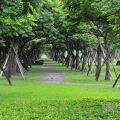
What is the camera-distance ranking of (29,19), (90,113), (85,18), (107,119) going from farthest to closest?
(29,19), (85,18), (90,113), (107,119)

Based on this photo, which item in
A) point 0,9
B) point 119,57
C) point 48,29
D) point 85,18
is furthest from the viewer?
point 119,57

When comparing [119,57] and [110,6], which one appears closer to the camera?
[110,6]

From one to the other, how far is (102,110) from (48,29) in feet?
101

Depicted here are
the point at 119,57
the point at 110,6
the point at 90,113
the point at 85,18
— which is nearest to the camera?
the point at 90,113

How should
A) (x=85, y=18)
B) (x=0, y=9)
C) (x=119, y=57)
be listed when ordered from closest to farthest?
(x=0, y=9)
(x=85, y=18)
(x=119, y=57)

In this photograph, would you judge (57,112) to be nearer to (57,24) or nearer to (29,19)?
(29,19)

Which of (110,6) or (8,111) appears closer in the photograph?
(8,111)

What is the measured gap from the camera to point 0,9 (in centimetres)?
1767

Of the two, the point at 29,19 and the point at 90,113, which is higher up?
the point at 29,19

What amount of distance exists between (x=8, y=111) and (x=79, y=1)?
7632 millimetres

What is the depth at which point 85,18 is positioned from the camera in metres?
28.5

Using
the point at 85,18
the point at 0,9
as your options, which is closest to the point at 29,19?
the point at 85,18

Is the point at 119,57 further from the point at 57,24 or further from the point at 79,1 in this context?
the point at 79,1

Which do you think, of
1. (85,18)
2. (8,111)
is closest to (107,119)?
(8,111)
